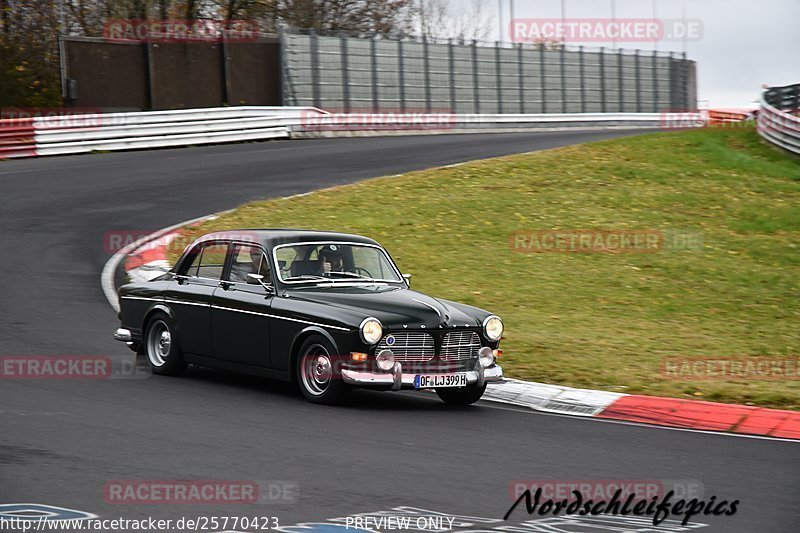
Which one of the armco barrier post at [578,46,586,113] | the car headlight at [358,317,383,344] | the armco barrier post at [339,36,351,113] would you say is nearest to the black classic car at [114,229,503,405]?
the car headlight at [358,317,383,344]

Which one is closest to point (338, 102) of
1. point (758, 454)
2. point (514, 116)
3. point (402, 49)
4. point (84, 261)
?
point (402, 49)

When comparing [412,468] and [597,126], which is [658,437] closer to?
[412,468]

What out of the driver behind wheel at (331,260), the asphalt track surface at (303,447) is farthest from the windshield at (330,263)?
the asphalt track surface at (303,447)

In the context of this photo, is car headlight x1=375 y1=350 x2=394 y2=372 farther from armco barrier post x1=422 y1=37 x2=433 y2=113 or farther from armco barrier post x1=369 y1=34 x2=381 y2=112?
armco barrier post x1=422 y1=37 x2=433 y2=113

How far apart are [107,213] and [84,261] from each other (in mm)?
3745

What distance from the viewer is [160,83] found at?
117 ft

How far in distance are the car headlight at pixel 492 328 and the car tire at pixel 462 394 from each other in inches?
17.3

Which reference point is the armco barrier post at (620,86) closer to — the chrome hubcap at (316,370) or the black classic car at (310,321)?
the black classic car at (310,321)

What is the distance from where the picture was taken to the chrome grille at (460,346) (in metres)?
9.41

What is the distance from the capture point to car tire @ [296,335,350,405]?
9.11m

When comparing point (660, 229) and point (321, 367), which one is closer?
point (321, 367)

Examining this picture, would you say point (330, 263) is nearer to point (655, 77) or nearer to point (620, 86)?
point (620, 86)

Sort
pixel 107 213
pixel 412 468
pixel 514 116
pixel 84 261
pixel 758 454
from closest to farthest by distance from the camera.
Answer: pixel 412 468 → pixel 758 454 → pixel 84 261 → pixel 107 213 → pixel 514 116

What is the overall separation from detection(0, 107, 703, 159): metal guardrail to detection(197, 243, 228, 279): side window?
18247 millimetres
